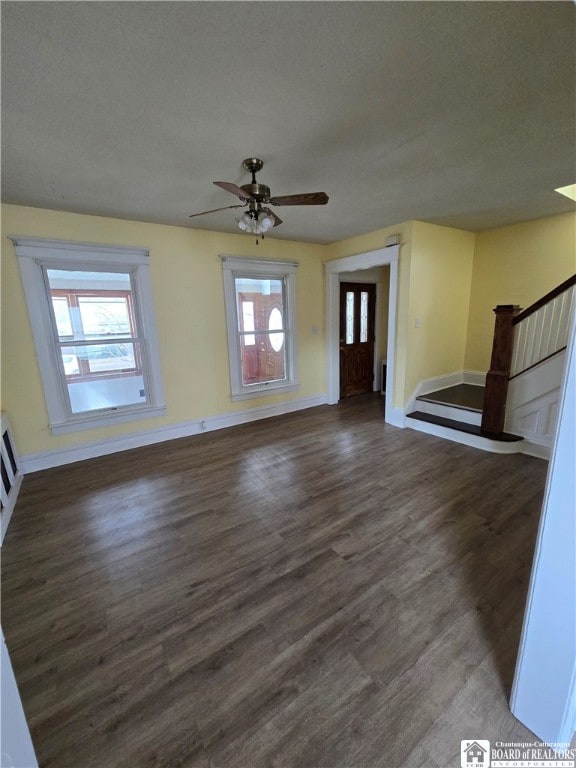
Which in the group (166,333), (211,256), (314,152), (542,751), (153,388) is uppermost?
(314,152)

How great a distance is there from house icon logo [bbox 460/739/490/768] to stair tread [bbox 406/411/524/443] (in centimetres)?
280

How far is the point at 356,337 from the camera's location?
224 inches

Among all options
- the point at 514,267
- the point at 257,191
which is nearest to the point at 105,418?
the point at 257,191

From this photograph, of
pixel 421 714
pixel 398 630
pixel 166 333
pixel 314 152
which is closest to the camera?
pixel 421 714

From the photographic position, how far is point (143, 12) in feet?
3.71

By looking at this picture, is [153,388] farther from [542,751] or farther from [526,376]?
[526,376]

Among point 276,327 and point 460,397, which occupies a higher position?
point 276,327

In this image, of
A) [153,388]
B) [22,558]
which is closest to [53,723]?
[22,558]

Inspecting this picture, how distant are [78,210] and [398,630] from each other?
14.0ft

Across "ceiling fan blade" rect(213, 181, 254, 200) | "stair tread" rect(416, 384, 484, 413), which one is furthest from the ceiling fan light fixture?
"stair tread" rect(416, 384, 484, 413)

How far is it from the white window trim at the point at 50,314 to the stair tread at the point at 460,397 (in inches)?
141

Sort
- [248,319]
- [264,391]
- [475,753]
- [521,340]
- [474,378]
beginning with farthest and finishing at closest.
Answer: [474,378] → [264,391] → [248,319] → [521,340] → [475,753]

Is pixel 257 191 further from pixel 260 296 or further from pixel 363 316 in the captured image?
pixel 363 316

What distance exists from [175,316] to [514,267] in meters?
4.64
